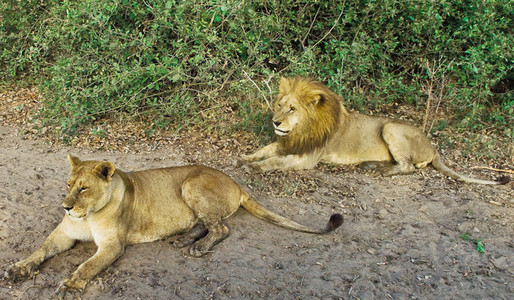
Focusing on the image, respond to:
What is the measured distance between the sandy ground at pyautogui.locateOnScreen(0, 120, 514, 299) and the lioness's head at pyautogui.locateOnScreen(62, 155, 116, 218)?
17.4 inches

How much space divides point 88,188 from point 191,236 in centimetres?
91

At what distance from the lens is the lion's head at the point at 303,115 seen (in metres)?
5.55

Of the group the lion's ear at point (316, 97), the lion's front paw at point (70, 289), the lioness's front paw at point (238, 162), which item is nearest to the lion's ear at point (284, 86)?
the lion's ear at point (316, 97)

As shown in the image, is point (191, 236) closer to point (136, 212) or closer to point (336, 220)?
point (136, 212)

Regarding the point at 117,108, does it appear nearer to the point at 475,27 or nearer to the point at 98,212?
the point at 98,212

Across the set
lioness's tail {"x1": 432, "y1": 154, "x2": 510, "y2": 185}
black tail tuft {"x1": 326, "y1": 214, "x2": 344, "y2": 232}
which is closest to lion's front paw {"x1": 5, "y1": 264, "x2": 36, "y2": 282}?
black tail tuft {"x1": 326, "y1": 214, "x2": 344, "y2": 232}

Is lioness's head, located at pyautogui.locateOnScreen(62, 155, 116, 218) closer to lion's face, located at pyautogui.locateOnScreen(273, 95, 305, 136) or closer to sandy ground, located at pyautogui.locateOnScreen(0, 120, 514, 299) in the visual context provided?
sandy ground, located at pyautogui.locateOnScreen(0, 120, 514, 299)

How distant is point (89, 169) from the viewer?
3.52m

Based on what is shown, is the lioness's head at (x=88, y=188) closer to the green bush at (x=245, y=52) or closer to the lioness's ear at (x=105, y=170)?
the lioness's ear at (x=105, y=170)

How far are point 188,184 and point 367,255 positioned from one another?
147 cm

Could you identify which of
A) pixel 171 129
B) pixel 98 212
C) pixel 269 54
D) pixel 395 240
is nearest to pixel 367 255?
pixel 395 240

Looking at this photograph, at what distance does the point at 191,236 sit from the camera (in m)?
4.00

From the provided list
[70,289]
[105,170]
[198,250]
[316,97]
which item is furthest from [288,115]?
[70,289]

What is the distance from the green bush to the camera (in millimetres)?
6285
